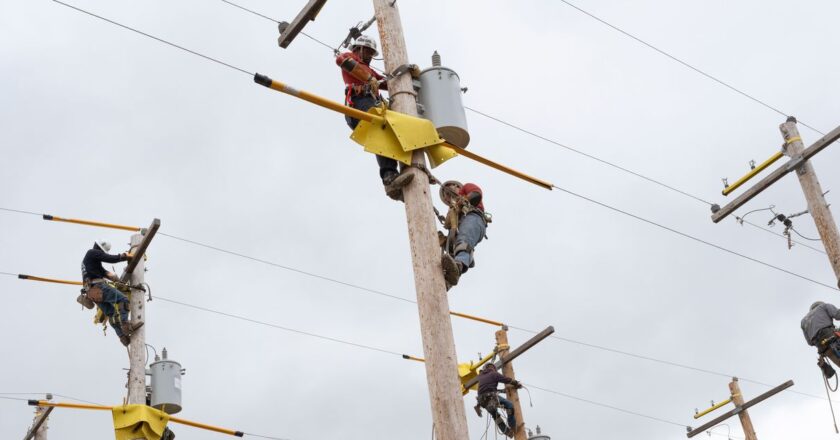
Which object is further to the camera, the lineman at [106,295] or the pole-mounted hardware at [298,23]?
the lineman at [106,295]

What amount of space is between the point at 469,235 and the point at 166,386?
17.4ft

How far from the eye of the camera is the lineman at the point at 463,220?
6148 mm

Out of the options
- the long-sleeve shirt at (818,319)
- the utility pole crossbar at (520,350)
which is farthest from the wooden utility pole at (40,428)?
the long-sleeve shirt at (818,319)

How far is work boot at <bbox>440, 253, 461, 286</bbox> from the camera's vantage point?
209 inches

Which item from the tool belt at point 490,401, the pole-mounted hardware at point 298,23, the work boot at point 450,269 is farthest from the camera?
the tool belt at point 490,401

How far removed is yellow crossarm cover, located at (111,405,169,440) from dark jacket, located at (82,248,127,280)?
5.21 feet

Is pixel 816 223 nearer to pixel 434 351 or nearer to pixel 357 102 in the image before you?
pixel 357 102

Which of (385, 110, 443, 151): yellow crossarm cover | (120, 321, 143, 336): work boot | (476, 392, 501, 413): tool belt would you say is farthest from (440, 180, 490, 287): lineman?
(476, 392, 501, 413): tool belt

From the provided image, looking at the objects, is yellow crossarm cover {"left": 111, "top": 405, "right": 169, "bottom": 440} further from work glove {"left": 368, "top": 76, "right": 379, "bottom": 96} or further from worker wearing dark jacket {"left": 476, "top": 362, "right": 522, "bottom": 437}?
work glove {"left": 368, "top": 76, "right": 379, "bottom": 96}

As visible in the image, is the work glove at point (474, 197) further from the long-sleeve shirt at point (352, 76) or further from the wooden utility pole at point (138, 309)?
the wooden utility pole at point (138, 309)

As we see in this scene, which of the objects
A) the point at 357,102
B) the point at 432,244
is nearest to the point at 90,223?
the point at 357,102

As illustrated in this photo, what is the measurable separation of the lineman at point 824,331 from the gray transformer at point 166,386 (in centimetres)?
708

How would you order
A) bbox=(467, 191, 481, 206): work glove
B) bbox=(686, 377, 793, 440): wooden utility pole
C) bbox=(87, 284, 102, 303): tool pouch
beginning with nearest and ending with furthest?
bbox=(467, 191, 481, 206): work glove
bbox=(87, 284, 102, 303): tool pouch
bbox=(686, 377, 793, 440): wooden utility pole

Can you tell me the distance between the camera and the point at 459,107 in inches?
246
